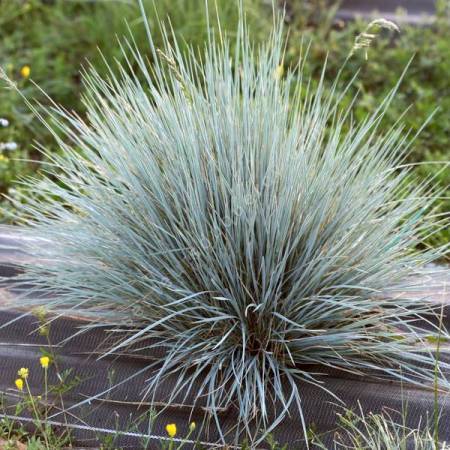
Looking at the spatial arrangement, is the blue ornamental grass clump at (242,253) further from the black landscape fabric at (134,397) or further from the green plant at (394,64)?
the green plant at (394,64)

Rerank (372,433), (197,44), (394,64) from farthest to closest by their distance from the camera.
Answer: (394,64), (197,44), (372,433)

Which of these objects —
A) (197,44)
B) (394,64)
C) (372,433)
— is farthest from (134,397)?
(394,64)

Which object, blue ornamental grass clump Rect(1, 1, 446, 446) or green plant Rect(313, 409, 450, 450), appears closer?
green plant Rect(313, 409, 450, 450)

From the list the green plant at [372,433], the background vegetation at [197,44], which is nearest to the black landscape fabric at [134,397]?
the green plant at [372,433]

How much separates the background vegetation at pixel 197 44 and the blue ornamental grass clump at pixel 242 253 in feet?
6.78

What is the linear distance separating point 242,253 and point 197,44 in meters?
2.64

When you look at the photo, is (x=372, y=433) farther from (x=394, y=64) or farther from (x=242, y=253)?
(x=394, y=64)

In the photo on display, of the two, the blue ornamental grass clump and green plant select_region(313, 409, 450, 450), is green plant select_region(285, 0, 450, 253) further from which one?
green plant select_region(313, 409, 450, 450)

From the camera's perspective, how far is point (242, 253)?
2.58 m

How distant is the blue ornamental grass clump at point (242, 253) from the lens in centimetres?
251

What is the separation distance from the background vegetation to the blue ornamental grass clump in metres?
2.07

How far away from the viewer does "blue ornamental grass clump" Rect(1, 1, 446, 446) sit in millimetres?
2514

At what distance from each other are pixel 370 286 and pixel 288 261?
0.26 meters

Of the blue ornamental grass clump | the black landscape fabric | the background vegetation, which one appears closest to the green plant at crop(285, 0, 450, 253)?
the background vegetation
